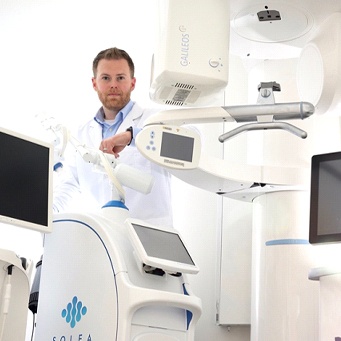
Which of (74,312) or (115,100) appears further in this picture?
(115,100)

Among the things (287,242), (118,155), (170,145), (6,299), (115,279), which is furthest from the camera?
(118,155)

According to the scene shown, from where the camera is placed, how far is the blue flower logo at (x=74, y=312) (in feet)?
7.95

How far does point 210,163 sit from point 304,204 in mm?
455

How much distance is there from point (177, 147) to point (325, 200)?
580mm

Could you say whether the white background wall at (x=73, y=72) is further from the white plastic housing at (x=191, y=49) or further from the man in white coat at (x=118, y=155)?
the white plastic housing at (x=191, y=49)

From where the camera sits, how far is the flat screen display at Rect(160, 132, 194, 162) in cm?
259

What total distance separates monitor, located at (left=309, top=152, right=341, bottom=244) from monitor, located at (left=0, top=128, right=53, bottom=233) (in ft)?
3.11

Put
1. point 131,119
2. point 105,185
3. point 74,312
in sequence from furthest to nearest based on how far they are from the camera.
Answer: point 131,119
point 105,185
point 74,312

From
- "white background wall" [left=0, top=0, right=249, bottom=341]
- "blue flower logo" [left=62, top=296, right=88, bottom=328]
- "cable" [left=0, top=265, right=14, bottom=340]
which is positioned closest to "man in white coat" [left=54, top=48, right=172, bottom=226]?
"white background wall" [left=0, top=0, right=249, bottom=341]

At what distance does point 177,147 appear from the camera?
2.62 m

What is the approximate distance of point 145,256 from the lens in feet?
7.62

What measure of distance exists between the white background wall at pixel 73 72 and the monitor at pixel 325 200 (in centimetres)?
123

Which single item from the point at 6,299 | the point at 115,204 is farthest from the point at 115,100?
the point at 6,299

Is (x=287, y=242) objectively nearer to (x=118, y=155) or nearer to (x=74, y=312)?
(x=118, y=155)
